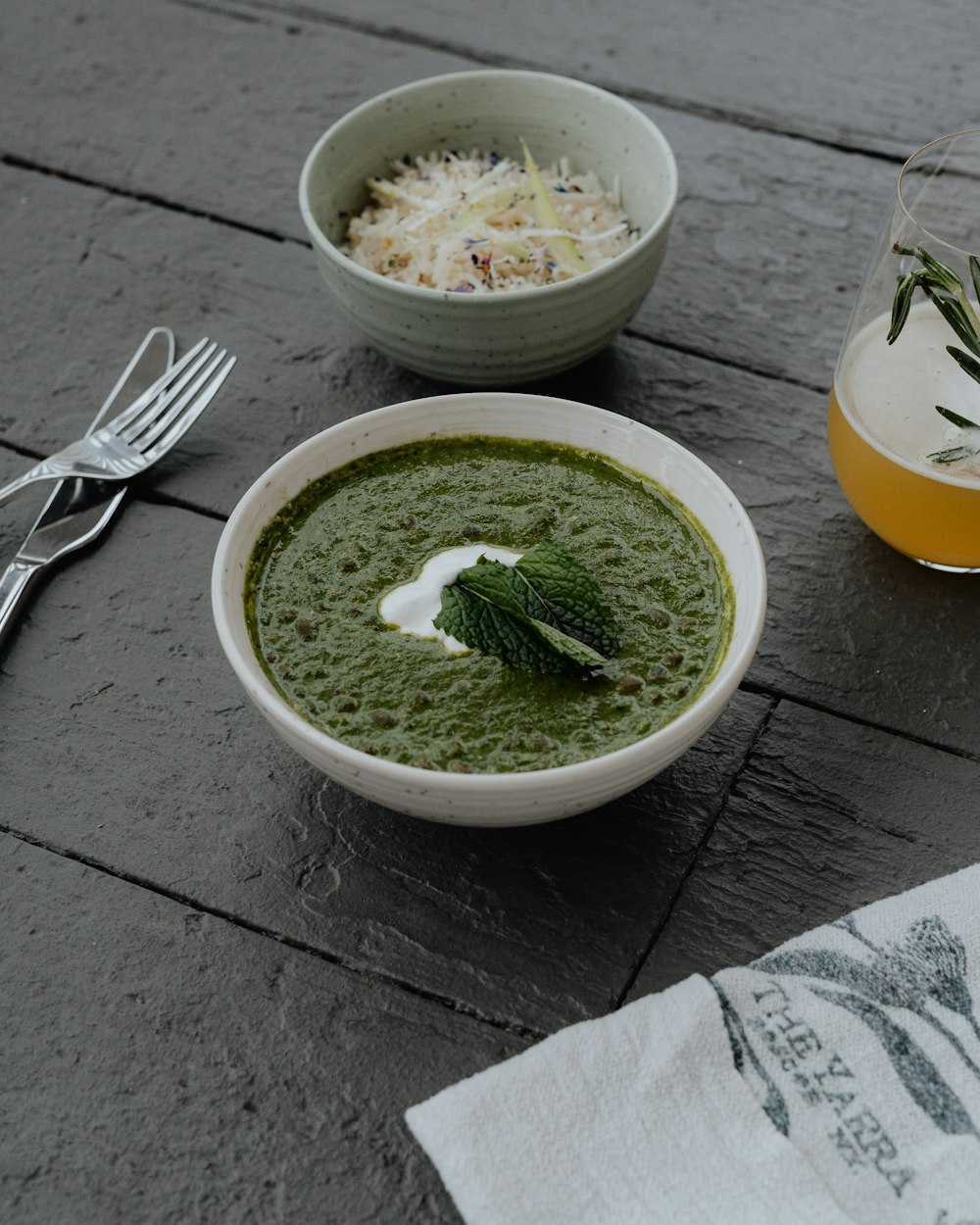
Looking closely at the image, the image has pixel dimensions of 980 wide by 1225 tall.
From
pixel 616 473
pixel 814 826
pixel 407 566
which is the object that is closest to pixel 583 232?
pixel 616 473

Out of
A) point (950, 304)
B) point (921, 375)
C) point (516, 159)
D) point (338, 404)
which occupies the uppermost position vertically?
point (950, 304)

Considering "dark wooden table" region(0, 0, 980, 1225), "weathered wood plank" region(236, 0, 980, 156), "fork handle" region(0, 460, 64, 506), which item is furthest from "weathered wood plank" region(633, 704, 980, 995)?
"weathered wood plank" region(236, 0, 980, 156)

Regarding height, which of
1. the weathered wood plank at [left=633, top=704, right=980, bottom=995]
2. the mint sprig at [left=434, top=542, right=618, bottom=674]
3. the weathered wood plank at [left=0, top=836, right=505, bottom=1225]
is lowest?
the weathered wood plank at [left=0, top=836, right=505, bottom=1225]

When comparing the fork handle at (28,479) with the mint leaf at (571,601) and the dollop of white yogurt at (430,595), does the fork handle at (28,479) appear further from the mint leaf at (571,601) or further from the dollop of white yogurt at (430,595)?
the mint leaf at (571,601)

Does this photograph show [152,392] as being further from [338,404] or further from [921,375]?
[921,375]

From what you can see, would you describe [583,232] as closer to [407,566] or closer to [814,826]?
[407,566]

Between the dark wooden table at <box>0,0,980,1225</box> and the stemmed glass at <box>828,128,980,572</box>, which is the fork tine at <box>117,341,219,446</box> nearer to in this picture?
the dark wooden table at <box>0,0,980,1225</box>

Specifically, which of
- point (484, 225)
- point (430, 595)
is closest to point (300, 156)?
point (484, 225)
